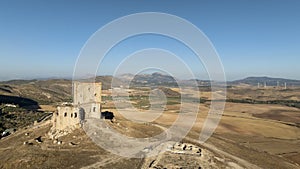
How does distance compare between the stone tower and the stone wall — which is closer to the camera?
the stone wall

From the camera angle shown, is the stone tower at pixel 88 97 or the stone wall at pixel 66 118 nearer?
the stone wall at pixel 66 118

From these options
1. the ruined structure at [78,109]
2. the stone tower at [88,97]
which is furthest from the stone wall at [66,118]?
the stone tower at [88,97]

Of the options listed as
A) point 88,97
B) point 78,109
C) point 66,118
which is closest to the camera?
point 66,118

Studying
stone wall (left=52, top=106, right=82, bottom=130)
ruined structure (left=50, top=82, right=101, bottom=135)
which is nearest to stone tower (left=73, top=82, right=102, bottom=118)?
ruined structure (left=50, top=82, right=101, bottom=135)

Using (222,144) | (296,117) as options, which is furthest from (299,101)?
(222,144)

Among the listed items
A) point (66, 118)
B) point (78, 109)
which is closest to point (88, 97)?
point (78, 109)

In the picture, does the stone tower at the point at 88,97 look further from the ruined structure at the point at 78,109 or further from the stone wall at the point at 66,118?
the stone wall at the point at 66,118

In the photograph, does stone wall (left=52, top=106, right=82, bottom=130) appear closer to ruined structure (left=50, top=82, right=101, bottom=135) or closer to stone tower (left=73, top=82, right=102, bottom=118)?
ruined structure (left=50, top=82, right=101, bottom=135)

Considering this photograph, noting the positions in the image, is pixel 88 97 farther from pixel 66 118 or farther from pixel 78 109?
pixel 66 118

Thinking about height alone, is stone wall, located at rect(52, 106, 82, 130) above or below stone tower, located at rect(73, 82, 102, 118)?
below
